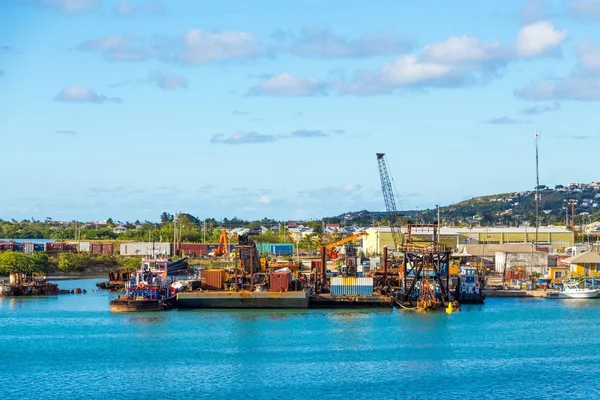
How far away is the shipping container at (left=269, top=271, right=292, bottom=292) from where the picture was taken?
89463mm

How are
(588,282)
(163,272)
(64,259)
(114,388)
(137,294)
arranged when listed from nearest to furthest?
(114,388) < (137,294) < (163,272) < (588,282) < (64,259)

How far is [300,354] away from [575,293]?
47.2 m

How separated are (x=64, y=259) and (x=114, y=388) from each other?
9844cm

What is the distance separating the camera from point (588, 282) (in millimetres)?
104562

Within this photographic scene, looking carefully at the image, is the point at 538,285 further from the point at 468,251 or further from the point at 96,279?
the point at 96,279

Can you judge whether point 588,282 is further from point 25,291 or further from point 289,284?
point 25,291

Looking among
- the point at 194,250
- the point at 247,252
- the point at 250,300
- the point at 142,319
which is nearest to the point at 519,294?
the point at 247,252

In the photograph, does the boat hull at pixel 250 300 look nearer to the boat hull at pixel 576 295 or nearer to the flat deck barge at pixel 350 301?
the flat deck barge at pixel 350 301

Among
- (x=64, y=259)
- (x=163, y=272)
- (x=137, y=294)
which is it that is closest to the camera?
(x=137, y=294)

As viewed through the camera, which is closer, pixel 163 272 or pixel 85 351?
pixel 85 351

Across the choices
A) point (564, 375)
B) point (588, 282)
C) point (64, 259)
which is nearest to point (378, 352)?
point (564, 375)

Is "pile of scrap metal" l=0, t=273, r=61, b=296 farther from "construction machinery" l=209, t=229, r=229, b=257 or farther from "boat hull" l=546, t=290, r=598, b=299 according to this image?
"construction machinery" l=209, t=229, r=229, b=257

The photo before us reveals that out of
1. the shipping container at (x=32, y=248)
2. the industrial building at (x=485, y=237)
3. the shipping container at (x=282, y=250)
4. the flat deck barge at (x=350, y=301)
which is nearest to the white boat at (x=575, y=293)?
the flat deck barge at (x=350, y=301)

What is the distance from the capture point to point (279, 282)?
→ 294ft
